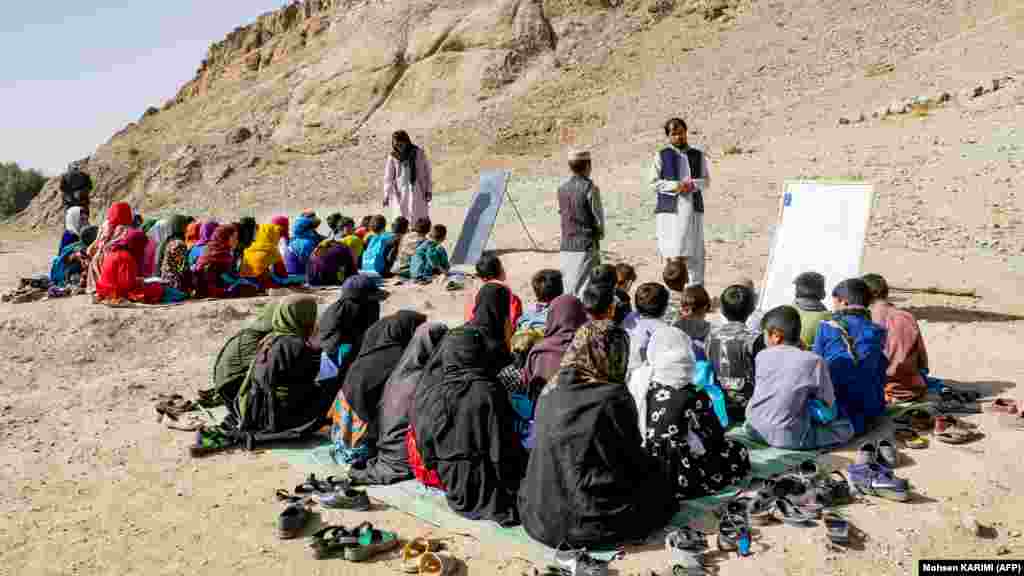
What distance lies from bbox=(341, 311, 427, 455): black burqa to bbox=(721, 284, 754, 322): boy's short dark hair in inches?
71.6

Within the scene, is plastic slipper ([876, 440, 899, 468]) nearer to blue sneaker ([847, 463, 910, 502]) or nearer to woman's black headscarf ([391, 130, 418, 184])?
blue sneaker ([847, 463, 910, 502])

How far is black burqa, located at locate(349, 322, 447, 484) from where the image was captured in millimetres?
4617

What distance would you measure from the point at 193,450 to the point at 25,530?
1079mm

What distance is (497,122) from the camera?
25469 mm

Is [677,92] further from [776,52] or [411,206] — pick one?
[411,206]

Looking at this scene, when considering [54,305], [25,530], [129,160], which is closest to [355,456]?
[25,530]

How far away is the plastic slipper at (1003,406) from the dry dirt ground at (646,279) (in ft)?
0.43

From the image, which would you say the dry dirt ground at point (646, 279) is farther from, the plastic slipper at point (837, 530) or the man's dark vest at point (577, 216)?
the man's dark vest at point (577, 216)

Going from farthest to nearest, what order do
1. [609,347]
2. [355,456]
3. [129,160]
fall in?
[129,160] → [355,456] → [609,347]

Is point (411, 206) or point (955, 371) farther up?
point (411, 206)

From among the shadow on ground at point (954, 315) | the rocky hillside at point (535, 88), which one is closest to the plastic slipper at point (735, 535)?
the shadow on ground at point (954, 315)

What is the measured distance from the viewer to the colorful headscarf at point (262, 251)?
31.0ft

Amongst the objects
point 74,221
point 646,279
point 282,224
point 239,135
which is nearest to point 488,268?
point 646,279

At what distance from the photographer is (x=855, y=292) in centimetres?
512
